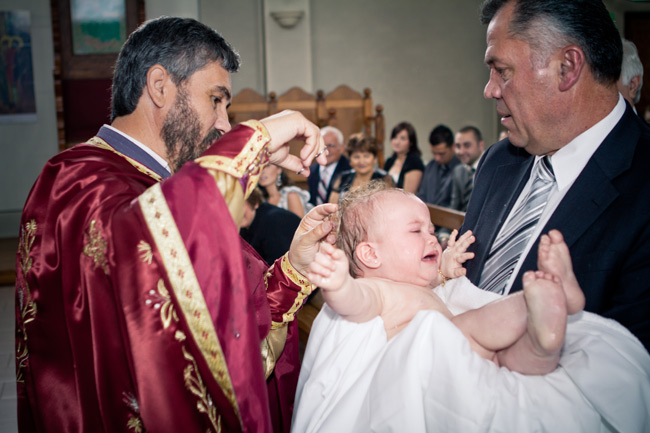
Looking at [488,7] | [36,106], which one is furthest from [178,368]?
[36,106]

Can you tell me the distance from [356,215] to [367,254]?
132 mm

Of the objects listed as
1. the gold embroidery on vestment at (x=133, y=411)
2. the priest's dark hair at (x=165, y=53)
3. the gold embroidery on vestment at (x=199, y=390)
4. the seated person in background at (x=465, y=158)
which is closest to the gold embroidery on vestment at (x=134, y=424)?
the gold embroidery on vestment at (x=133, y=411)

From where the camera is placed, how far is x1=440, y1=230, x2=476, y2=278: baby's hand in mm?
1927

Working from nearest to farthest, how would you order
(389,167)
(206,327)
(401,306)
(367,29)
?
(206,327) < (401,306) < (389,167) < (367,29)

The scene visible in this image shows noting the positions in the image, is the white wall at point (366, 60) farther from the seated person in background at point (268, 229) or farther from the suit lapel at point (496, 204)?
the suit lapel at point (496, 204)

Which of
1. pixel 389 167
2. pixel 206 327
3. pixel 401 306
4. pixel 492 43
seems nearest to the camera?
pixel 206 327

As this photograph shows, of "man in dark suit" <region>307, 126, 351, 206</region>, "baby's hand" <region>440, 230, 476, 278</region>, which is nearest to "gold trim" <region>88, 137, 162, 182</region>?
"baby's hand" <region>440, 230, 476, 278</region>

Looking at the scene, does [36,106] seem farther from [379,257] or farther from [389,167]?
[379,257]

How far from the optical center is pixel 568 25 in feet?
5.49

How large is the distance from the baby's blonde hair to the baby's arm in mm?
311

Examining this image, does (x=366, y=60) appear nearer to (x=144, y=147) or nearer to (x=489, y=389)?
(x=144, y=147)

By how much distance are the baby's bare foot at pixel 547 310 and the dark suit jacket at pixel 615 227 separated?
0.88 feet

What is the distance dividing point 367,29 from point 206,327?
943 cm

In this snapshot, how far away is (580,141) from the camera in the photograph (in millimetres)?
1730
